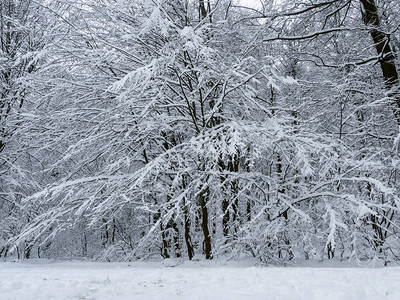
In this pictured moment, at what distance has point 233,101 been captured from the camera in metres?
7.59

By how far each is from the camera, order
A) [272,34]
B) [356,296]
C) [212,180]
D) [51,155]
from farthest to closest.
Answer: [51,155] → [272,34] → [212,180] → [356,296]

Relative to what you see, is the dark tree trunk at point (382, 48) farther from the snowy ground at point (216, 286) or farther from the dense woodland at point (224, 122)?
the snowy ground at point (216, 286)

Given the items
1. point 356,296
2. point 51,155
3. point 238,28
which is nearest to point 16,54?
point 51,155

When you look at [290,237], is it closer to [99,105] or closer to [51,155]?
[99,105]

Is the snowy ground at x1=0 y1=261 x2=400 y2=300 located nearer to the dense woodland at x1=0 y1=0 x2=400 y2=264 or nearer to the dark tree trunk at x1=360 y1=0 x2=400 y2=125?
the dense woodland at x1=0 y1=0 x2=400 y2=264

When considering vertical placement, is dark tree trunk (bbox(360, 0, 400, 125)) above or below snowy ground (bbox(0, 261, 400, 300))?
above

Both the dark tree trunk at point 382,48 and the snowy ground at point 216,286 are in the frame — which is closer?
the snowy ground at point 216,286

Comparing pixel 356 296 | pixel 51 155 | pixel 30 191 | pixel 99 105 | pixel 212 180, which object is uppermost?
pixel 99 105

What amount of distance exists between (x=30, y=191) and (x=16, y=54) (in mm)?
4946

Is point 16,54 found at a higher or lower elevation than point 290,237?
higher

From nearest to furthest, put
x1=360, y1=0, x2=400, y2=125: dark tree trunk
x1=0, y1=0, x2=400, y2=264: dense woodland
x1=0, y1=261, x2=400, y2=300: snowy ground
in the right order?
x1=0, y1=261, x2=400, y2=300: snowy ground, x1=0, y1=0, x2=400, y2=264: dense woodland, x1=360, y1=0, x2=400, y2=125: dark tree trunk

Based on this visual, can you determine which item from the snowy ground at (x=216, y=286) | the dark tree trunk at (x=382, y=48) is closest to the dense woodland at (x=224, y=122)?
the dark tree trunk at (x=382, y=48)

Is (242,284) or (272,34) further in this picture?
(272,34)

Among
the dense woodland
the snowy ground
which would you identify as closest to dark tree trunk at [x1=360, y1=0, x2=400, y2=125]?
the dense woodland
